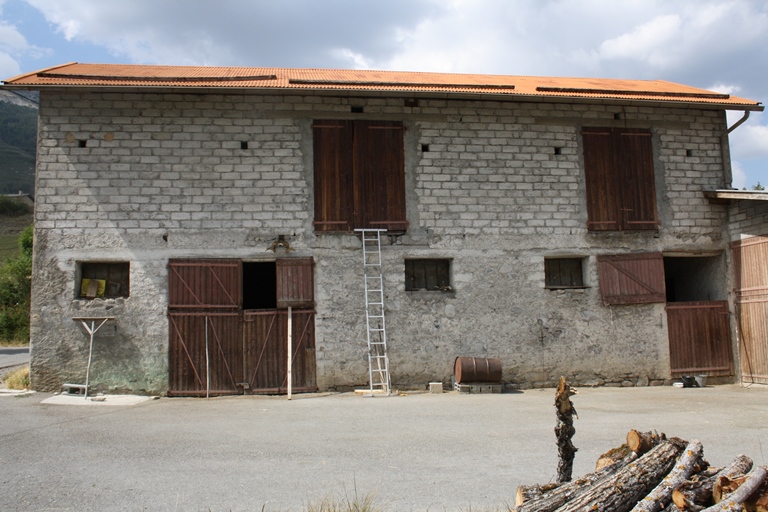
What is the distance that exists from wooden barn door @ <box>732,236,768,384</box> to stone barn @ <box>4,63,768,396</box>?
0.07m

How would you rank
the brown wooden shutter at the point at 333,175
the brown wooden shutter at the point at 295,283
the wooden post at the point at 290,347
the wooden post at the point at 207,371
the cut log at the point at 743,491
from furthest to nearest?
1. the brown wooden shutter at the point at 333,175
2. the brown wooden shutter at the point at 295,283
3. the wooden post at the point at 207,371
4. the wooden post at the point at 290,347
5. the cut log at the point at 743,491

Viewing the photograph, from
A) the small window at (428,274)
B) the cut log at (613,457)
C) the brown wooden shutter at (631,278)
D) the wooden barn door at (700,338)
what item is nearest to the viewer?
the cut log at (613,457)

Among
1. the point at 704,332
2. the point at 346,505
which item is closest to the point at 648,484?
the point at 346,505

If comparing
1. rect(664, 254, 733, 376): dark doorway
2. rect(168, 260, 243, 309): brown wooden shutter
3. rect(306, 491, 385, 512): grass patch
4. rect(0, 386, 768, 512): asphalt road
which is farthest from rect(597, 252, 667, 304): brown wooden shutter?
rect(306, 491, 385, 512): grass patch

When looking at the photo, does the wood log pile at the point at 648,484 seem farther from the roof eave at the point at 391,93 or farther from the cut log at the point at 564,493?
the roof eave at the point at 391,93

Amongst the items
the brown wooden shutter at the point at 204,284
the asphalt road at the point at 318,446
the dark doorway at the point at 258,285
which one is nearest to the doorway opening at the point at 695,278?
the asphalt road at the point at 318,446

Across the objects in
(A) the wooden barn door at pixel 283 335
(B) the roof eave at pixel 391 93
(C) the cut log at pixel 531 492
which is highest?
(B) the roof eave at pixel 391 93

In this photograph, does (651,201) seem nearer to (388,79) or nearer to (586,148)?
(586,148)

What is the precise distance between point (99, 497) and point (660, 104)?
1245cm

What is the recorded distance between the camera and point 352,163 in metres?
11.9

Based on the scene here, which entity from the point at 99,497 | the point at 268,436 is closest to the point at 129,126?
the point at 268,436

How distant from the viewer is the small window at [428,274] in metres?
12.0

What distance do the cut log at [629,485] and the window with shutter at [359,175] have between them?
7.96m

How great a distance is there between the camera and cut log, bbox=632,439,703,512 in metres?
3.87
